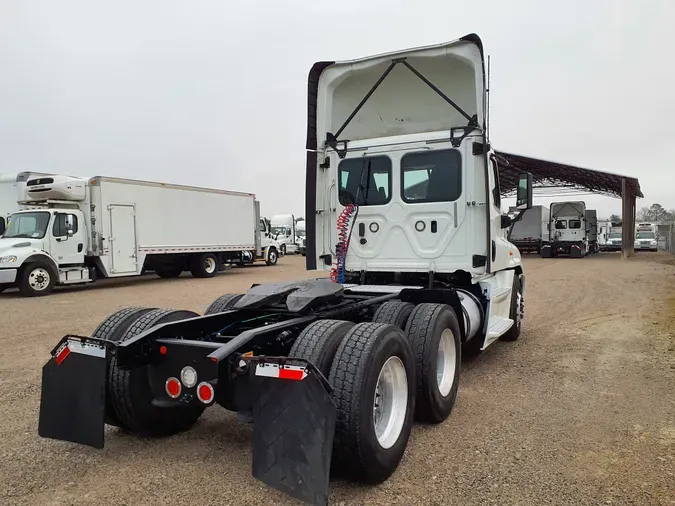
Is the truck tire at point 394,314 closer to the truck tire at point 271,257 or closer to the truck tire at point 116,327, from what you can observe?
the truck tire at point 116,327

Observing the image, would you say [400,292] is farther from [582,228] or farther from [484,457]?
[582,228]

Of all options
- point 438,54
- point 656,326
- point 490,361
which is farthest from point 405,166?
point 656,326

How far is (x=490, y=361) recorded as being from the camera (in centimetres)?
646

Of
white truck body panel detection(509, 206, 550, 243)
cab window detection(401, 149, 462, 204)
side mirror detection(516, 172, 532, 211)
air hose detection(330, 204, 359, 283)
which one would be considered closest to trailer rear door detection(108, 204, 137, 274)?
air hose detection(330, 204, 359, 283)

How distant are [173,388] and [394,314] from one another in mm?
1942

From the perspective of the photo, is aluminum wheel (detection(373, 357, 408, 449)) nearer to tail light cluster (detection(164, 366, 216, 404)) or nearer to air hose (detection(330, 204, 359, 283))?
tail light cluster (detection(164, 366, 216, 404))

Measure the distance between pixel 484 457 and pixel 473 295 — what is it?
2.41 m

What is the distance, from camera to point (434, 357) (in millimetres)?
4176

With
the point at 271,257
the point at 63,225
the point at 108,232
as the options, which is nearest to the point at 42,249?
the point at 63,225

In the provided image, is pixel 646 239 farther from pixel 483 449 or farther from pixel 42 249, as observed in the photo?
pixel 483 449

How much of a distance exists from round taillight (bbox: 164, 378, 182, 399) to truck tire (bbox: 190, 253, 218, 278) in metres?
17.1

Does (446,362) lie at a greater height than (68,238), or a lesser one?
lesser

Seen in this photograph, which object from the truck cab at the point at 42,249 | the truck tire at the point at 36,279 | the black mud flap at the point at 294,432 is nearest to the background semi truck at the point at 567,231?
the truck cab at the point at 42,249

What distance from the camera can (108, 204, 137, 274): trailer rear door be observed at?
52.5 feet
